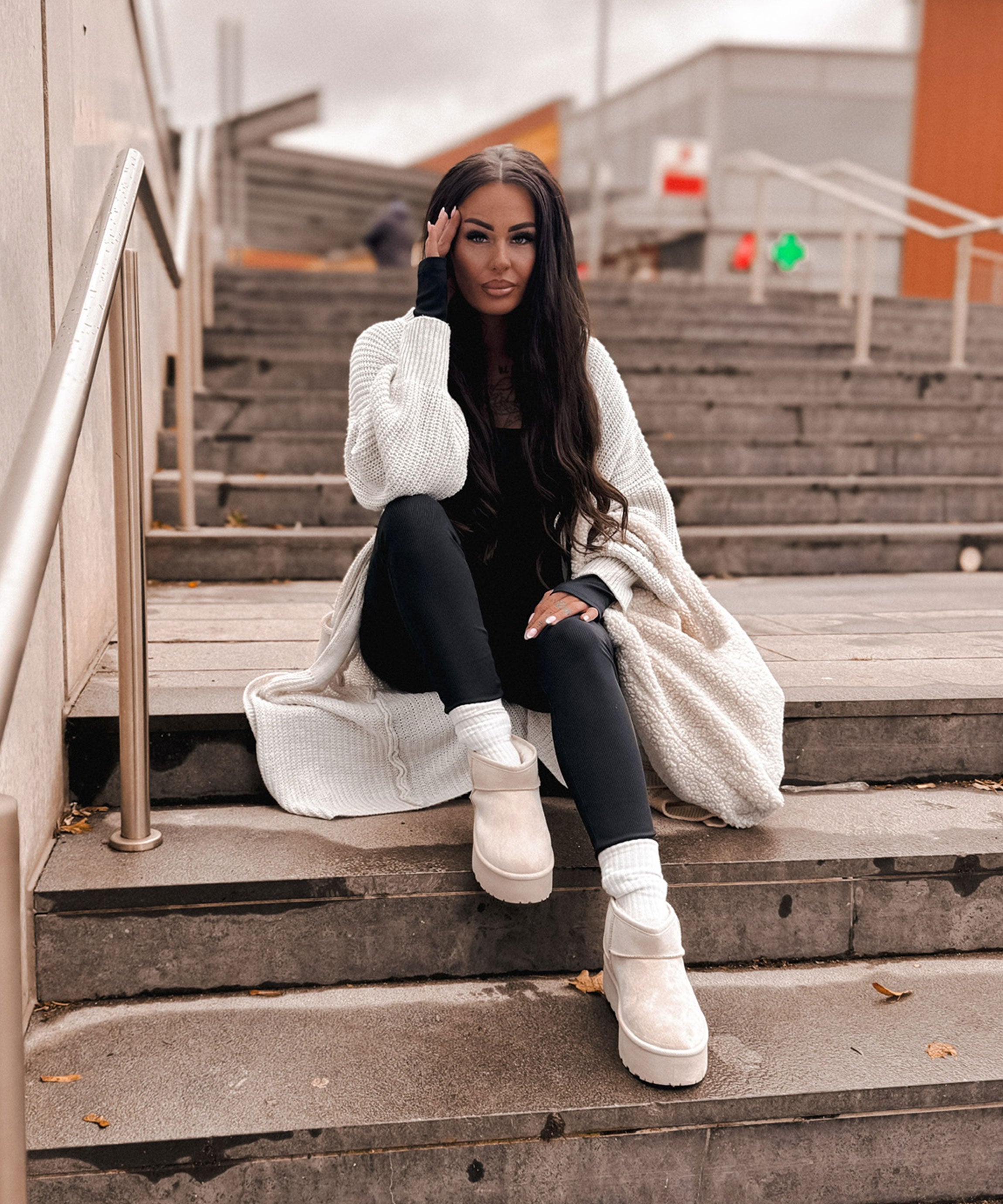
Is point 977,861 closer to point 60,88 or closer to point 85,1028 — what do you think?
point 85,1028

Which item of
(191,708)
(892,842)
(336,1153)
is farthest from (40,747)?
(892,842)

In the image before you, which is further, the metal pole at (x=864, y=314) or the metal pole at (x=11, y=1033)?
the metal pole at (x=864, y=314)

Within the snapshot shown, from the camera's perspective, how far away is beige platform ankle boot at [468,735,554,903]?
1659 millimetres

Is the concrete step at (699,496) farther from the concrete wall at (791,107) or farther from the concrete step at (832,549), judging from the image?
the concrete wall at (791,107)

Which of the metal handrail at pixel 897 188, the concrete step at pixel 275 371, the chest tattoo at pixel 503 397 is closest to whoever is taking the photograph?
the chest tattoo at pixel 503 397

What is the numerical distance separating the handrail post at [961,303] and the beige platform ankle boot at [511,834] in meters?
4.85

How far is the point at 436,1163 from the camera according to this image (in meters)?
1.43

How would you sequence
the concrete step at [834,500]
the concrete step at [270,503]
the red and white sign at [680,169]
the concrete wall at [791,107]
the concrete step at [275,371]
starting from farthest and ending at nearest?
the concrete wall at [791,107], the red and white sign at [680,169], the concrete step at [275,371], the concrete step at [834,500], the concrete step at [270,503]

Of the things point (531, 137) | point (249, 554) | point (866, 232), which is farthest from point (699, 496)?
point (531, 137)

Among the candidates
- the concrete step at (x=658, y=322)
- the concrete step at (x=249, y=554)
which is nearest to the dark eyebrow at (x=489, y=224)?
the concrete step at (x=249, y=554)

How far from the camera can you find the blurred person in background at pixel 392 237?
10.3 m

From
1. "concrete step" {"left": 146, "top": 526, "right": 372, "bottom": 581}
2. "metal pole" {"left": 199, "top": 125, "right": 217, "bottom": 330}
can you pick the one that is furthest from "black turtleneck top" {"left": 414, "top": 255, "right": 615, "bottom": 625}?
"metal pole" {"left": 199, "top": 125, "right": 217, "bottom": 330}

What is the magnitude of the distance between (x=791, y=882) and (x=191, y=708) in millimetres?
1097

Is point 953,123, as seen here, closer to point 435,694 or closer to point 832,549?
point 832,549
